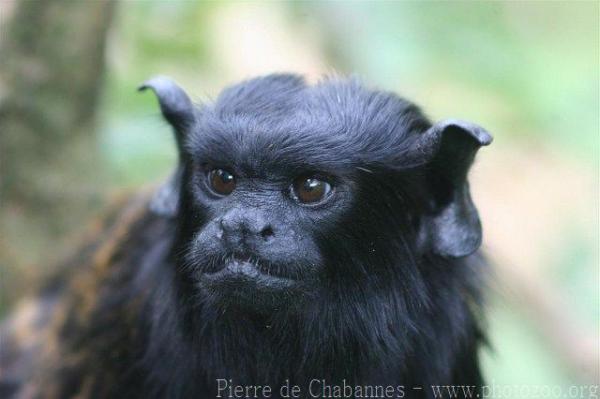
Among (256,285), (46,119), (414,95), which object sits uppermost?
(414,95)

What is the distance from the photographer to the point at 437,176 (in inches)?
152

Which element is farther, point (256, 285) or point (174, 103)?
point (174, 103)

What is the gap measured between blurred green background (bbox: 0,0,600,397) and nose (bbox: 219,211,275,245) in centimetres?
150

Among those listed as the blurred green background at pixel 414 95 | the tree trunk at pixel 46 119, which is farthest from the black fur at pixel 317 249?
the tree trunk at pixel 46 119

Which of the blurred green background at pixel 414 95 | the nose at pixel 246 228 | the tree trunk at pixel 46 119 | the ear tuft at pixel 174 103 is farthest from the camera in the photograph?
the tree trunk at pixel 46 119

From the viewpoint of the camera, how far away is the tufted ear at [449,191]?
368cm

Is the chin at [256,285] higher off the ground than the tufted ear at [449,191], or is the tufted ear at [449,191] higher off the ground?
the tufted ear at [449,191]

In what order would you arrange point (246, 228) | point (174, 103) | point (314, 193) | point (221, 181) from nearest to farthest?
point (246, 228), point (314, 193), point (221, 181), point (174, 103)

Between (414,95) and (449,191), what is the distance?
2716mm

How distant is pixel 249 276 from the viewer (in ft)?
11.3

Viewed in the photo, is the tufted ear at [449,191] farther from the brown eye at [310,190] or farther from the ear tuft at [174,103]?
the ear tuft at [174,103]

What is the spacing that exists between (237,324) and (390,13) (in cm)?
214

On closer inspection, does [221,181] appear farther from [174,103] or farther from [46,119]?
[46,119]

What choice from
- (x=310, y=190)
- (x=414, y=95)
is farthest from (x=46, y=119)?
(x=310, y=190)
